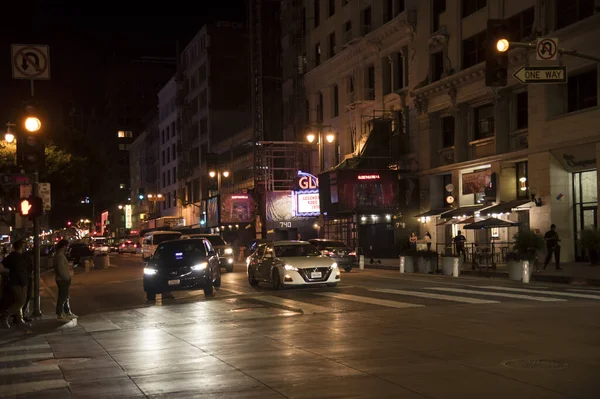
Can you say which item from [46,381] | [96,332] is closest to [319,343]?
[46,381]

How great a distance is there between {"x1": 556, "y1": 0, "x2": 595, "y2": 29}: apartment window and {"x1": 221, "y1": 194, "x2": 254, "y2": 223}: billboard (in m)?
36.9

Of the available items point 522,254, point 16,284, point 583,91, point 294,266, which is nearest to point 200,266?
point 294,266

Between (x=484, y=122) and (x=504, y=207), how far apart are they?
6.17 meters

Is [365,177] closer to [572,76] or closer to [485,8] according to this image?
[485,8]

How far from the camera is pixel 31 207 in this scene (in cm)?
1700

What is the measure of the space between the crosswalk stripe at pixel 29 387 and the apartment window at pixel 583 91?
28.5 m

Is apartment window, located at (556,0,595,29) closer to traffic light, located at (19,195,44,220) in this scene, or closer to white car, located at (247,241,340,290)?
white car, located at (247,241,340,290)

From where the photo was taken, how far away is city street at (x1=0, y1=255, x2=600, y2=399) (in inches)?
349

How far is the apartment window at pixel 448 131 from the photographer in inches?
1746

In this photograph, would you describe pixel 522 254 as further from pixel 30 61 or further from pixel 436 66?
pixel 436 66

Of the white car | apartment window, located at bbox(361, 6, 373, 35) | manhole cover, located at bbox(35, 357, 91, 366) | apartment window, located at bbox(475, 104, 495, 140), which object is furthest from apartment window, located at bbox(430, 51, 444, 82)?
manhole cover, located at bbox(35, 357, 91, 366)

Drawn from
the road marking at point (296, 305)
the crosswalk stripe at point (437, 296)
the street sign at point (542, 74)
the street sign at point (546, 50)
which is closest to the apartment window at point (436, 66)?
the street sign at point (542, 74)

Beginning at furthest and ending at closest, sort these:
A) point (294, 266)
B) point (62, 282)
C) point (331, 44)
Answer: point (331, 44) → point (294, 266) → point (62, 282)

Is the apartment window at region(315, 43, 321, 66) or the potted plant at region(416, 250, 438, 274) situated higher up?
the apartment window at region(315, 43, 321, 66)
